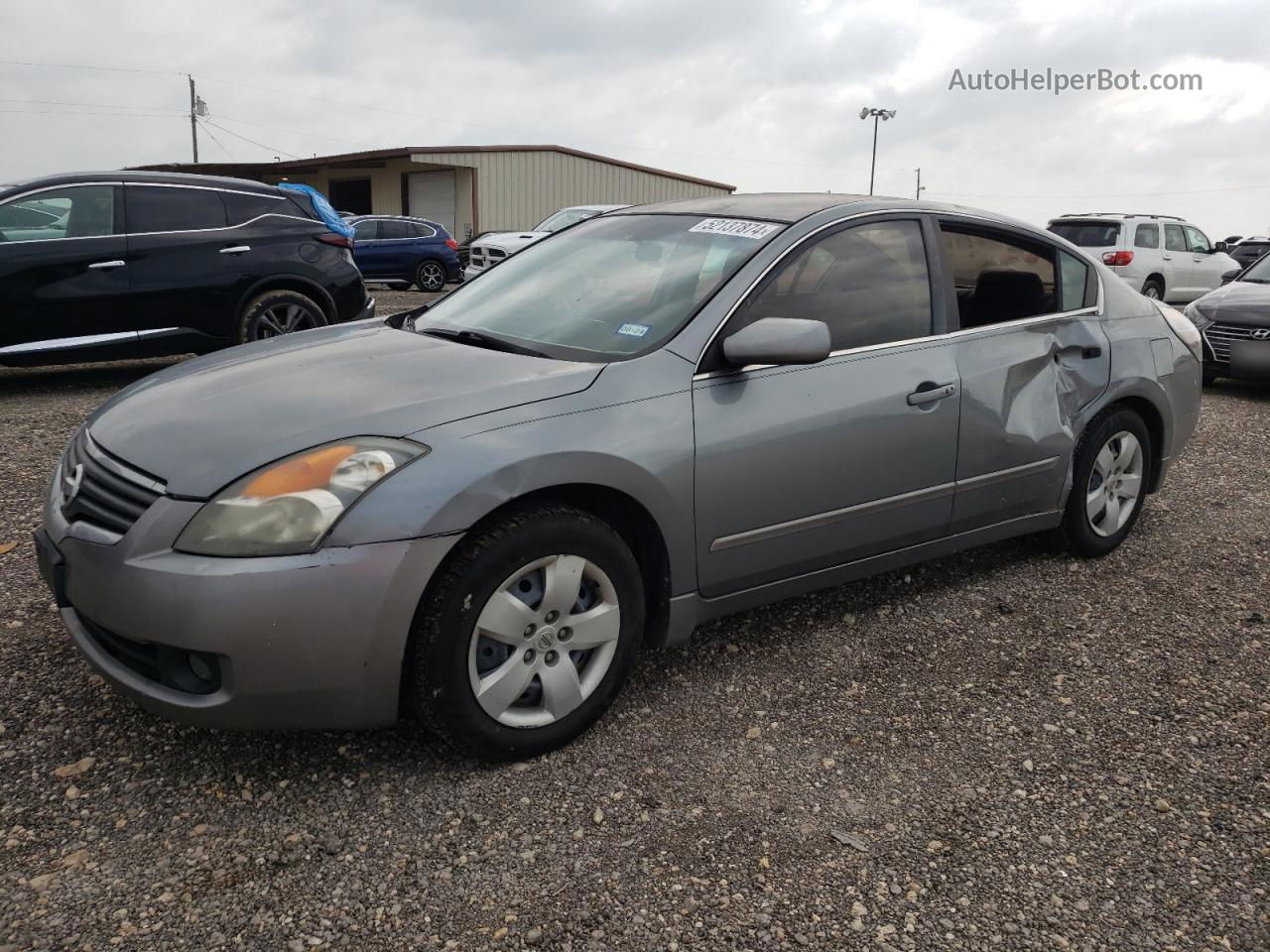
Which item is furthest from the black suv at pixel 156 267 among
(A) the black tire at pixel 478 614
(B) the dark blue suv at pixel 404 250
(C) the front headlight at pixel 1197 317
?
(B) the dark blue suv at pixel 404 250

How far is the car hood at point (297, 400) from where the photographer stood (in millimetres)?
2596

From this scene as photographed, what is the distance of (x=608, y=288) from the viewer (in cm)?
350

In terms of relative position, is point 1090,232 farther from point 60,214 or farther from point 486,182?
point 486,182

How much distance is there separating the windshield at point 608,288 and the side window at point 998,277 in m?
0.87

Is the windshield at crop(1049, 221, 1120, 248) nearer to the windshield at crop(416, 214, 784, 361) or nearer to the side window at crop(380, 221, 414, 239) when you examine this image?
the side window at crop(380, 221, 414, 239)

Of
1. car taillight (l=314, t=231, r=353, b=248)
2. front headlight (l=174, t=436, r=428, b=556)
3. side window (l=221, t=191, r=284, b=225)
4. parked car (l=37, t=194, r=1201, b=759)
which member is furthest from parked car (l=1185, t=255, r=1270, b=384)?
front headlight (l=174, t=436, r=428, b=556)

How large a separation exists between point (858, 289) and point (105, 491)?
2378mm

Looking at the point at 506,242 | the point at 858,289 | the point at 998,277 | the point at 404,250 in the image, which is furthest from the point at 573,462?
the point at 404,250

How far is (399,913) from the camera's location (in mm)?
2273

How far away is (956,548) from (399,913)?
2.44m

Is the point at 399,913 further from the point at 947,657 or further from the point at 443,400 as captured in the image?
the point at 947,657

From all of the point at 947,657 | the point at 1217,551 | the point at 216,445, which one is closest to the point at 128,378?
the point at 216,445

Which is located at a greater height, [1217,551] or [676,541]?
[676,541]

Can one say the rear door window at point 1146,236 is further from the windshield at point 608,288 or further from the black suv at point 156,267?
the windshield at point 608,288
